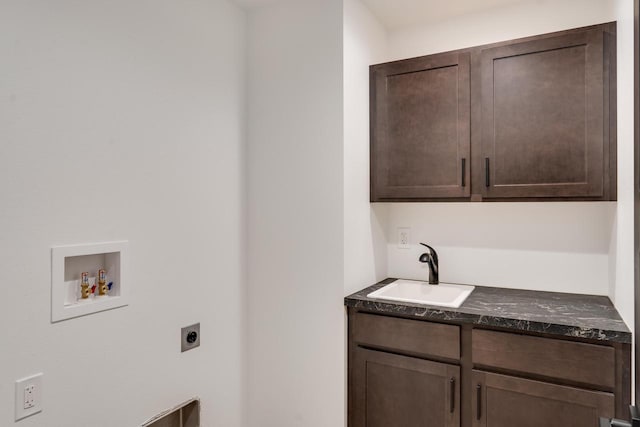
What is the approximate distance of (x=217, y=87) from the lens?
6.85ft

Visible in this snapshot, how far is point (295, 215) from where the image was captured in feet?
7.01

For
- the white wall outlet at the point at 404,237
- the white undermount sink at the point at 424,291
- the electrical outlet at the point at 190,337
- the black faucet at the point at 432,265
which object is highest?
the white wall outlet at the point at 404,237

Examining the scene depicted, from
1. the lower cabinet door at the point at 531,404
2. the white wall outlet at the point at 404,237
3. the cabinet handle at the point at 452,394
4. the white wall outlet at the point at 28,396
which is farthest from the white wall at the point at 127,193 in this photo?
the lower cabinet door at the point at 531,404

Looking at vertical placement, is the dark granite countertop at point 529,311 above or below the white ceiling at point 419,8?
below

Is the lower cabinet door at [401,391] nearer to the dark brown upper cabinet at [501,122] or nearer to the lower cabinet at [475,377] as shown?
the lower cabinet at [475,377]

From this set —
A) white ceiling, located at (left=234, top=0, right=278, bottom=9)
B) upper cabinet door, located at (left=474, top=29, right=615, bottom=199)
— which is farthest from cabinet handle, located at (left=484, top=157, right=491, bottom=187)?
white ceiling, located at (left=234, top=0, right=278, bottom=9)

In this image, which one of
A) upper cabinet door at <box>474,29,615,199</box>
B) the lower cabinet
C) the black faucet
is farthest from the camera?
the black faucet

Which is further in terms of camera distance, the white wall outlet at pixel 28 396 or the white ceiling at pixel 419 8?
the white ceiling at pixel 419 8

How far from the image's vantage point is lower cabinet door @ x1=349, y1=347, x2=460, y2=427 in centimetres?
179

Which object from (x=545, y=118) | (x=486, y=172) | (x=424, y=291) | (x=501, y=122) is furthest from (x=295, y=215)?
(x=545, y=118)

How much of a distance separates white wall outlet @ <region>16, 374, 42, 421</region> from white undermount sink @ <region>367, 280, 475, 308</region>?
1481 mm

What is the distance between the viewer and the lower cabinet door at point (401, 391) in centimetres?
179

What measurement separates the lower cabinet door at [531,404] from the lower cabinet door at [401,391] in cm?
11

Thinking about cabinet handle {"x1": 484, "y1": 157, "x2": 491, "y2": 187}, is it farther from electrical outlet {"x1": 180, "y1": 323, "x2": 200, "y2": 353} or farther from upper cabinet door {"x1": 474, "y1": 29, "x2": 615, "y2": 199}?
electrical outlet {"x1": 180, "y1": 323, "x2": 200, "y2": 353}
